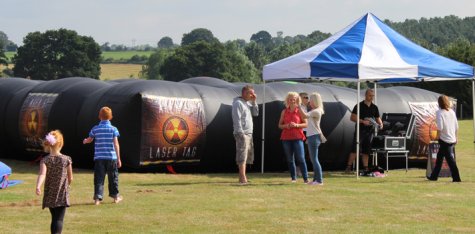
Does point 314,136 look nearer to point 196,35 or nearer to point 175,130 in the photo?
point 175,130

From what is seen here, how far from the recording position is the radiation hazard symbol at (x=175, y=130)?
1538cm

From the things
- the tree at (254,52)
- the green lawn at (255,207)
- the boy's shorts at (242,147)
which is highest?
the tree at (254,52)

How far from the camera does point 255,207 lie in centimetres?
1092

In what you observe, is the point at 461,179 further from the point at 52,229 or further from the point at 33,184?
the point at 52,229

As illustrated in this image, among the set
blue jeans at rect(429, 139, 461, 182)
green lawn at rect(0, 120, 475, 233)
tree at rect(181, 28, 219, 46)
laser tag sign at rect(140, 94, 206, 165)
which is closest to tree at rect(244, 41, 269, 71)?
tree at rect(181, 28, 219, 46)

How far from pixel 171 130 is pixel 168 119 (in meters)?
0.22

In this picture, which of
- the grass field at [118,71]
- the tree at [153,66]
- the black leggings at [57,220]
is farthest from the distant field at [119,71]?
the black leggings at [57,220]

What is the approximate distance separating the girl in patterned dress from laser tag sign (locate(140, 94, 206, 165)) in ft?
21.8

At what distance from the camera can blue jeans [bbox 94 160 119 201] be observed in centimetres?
1109

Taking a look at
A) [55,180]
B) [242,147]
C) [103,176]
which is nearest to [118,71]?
[242,147]

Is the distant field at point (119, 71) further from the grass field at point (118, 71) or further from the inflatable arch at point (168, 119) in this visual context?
the inflatable arch at point (168, 119)

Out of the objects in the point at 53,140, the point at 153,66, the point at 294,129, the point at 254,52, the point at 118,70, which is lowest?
the point at 294,129

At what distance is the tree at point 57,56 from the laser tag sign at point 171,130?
249ft

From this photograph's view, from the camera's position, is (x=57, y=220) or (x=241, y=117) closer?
(x=57, y=220)
